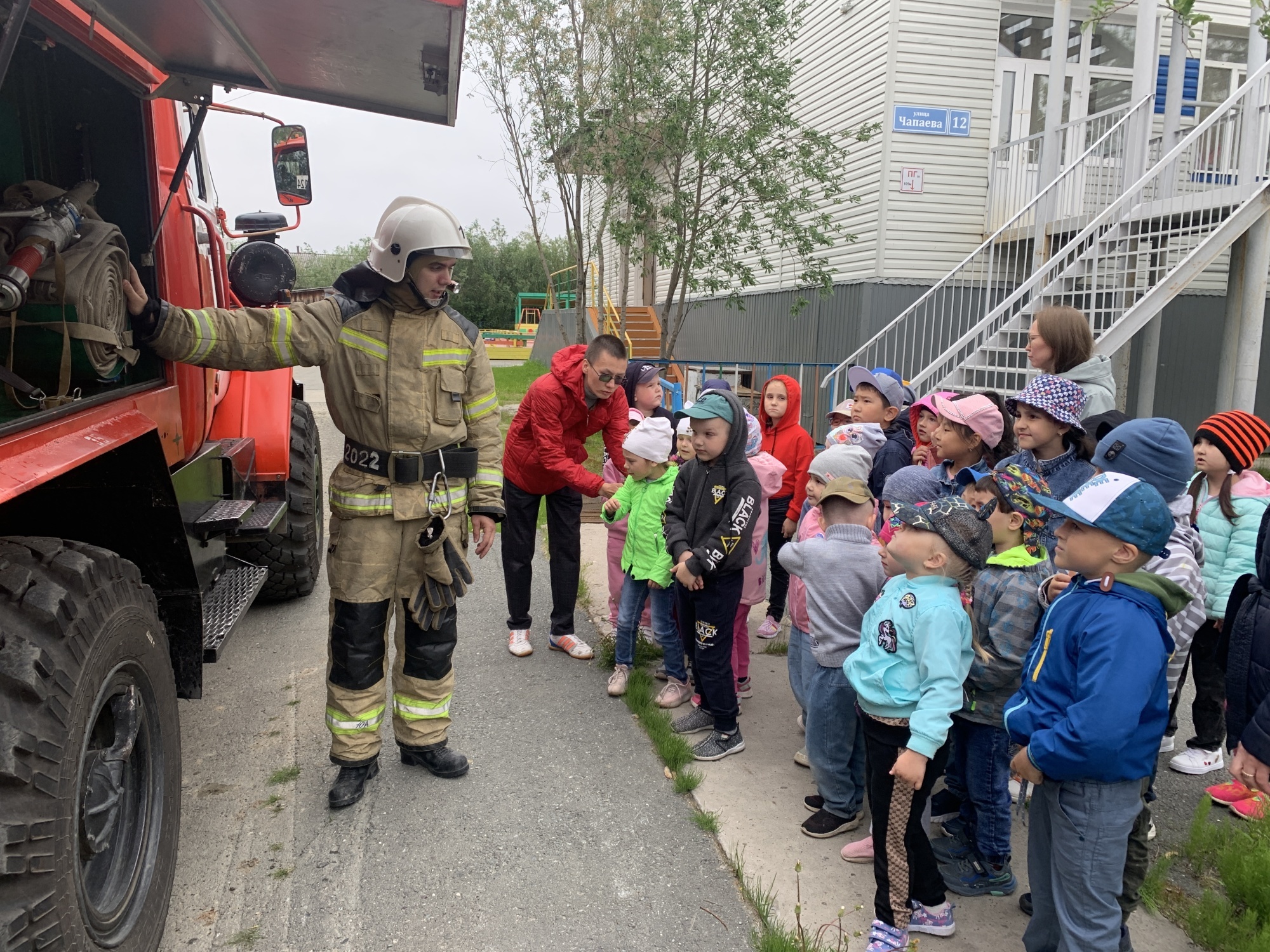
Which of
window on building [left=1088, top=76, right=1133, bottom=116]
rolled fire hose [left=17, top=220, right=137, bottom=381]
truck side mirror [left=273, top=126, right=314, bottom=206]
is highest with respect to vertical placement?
window on building [left=1088, top=76, right=1133, bottom=116]

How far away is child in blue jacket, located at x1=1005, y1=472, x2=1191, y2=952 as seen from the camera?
82.8 inches

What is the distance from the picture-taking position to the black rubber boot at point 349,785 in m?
3.26

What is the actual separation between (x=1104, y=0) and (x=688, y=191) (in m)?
4.79

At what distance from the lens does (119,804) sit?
226 cm

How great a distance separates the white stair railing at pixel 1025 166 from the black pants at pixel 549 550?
28.3ft

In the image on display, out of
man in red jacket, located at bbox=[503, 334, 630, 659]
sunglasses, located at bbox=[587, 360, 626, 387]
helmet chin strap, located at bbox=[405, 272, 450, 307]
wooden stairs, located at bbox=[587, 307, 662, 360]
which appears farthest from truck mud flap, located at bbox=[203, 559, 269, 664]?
wooden stairs, located at bbox=[587, 307, 662, 360]

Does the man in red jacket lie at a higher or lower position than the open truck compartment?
lower

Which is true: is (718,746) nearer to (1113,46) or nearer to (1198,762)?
(1198,762)

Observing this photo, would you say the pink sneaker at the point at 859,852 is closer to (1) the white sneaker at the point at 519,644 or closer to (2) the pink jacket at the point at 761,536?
(2) the pink jacket at the point at 761,536

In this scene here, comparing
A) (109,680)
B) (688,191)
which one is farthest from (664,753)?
(688,191)

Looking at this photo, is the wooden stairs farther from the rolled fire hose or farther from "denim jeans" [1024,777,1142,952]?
"denim jeans" [1024,777,1142,952]

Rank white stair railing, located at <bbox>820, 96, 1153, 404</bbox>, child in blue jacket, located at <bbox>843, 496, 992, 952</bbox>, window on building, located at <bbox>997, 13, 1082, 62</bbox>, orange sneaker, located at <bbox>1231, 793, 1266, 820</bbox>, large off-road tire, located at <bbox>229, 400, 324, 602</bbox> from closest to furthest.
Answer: child in blue jacket, located at <bbox>843, 496, 992, 952</bbox> → orange sneaker, located at <bbox>1231, 793, 1266, 820</bbox> → large off-road tire, located at <bbox>229, 400, 324, 602</bbox> → white stair railing, located at <bbox>820, 96, 1153, 404</bbox> → window on building, located at <bbox>997, 13, 1082, 62</bbox>

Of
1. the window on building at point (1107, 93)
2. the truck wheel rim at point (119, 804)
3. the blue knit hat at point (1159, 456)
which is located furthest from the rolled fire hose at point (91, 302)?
the window on building at point (1107, 93)

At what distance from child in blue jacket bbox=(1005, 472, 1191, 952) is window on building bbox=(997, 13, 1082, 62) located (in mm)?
12236
